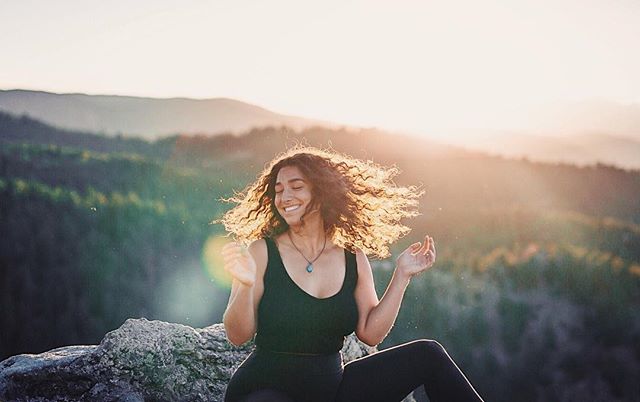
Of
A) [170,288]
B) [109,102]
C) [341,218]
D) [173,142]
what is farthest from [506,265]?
[109,102]

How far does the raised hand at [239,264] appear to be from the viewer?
2.88m

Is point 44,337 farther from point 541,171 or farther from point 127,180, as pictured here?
point 541,171

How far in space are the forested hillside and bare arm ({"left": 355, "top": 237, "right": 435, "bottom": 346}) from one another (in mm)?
3837

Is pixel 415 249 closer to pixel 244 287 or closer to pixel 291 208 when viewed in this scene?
pixel 291 208

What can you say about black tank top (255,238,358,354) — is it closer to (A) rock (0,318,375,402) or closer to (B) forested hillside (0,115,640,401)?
(A) rock (0,318,375,402)

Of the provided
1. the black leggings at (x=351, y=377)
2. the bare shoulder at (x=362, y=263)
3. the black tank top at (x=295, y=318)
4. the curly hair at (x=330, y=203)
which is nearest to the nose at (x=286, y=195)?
the curly hair at (x=330, y=203)

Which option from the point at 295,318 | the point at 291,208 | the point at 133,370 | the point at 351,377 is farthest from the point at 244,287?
the point at 133,370

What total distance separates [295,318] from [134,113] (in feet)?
84.2

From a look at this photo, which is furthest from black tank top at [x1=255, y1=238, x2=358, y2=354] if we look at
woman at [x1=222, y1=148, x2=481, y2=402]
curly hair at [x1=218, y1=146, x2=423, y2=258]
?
curly hair at [x1=218, y1=146, x2=423, y2=258]

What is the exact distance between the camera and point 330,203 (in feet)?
11.8

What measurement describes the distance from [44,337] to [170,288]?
1.38m

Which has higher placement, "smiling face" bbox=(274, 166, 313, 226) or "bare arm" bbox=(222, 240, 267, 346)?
"smiling face" bbox=(274, 166, 313, 226)

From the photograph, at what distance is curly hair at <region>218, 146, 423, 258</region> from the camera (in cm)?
353

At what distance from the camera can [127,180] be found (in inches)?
482
